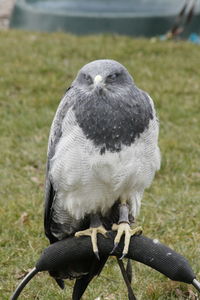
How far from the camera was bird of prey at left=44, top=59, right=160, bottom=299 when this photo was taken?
2852 millimetres

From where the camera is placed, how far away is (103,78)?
2.81m

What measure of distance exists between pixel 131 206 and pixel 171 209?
1.66 meters

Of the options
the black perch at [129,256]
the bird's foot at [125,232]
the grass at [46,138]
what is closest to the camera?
the black perch at [129,256]

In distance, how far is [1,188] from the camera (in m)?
5.13

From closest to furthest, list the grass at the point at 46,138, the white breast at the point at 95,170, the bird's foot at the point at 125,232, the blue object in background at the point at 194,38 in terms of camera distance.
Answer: the bird's foot at the point at 125,232, the white breast at the point at 95,170, the grass at the point at 46,138, the blue object in background at the point at 194,38

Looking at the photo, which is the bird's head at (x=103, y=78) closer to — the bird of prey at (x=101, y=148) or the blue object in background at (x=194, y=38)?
the bird of prey at (x=101, y=148)

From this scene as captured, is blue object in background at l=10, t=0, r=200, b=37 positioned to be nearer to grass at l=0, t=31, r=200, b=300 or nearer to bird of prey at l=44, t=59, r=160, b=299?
grass at l=0, t=31, r=200, b=300

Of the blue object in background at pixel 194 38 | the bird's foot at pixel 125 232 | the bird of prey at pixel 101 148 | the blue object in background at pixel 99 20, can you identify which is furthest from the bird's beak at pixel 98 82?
the blue object in background at pixel 99 20

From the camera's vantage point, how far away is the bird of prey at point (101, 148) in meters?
2.85

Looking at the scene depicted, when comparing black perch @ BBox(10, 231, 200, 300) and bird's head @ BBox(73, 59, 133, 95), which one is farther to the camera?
bird's head @ BBox(73, 59, 133, 95)

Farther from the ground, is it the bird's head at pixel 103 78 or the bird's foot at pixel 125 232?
the bird's head at pixel 103 78

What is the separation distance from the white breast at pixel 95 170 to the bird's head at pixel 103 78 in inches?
6.3

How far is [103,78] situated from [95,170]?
42 centimetres

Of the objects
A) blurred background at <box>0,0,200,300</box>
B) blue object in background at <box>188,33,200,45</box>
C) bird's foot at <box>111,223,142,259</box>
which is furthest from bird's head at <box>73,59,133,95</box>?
blue object in background at <box>188,33,200,45</box>
